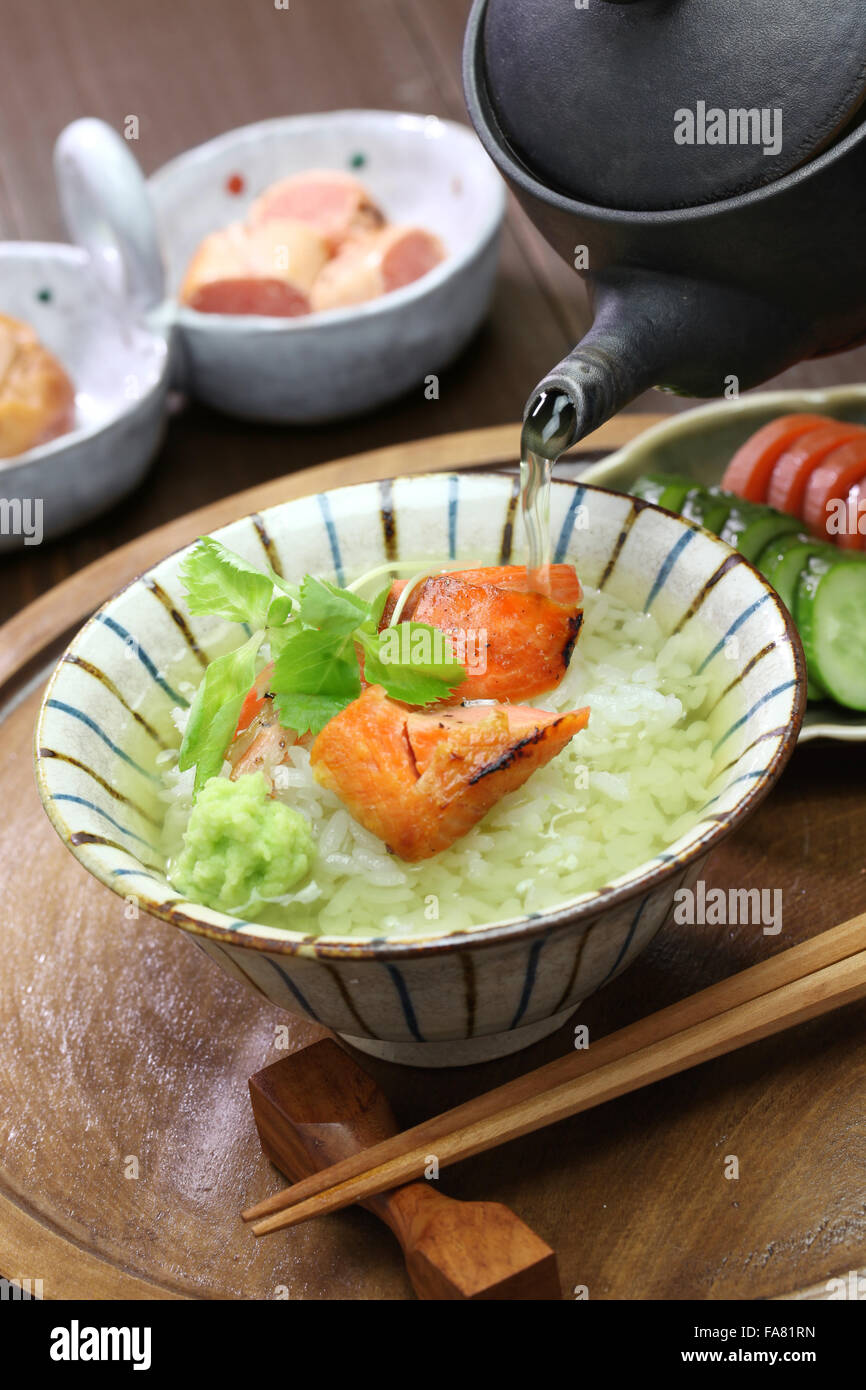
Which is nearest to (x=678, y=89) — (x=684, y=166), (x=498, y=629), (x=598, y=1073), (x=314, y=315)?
(x=684, y=166)

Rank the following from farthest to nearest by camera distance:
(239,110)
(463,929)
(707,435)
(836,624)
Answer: (239,110) < (707,435) < (836,624) < (463,929)

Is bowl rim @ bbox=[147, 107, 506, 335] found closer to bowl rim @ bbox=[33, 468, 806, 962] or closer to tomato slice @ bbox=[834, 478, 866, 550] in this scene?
tomato slice @ bbox=[834, 478, 866, 550]

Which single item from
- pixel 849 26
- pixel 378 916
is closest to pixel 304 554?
pixel 378 916

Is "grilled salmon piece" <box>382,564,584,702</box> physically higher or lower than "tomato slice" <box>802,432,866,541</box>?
lower

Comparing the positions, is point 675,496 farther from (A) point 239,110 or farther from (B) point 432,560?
(A) point 239,110

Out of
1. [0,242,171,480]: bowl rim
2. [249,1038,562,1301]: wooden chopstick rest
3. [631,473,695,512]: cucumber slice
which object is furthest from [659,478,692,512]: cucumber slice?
[0,242,171,480]: bowl rim

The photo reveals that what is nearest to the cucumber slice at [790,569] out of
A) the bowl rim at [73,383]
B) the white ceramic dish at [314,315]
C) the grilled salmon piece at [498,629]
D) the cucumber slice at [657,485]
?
the cucumber slice at [657,485]
